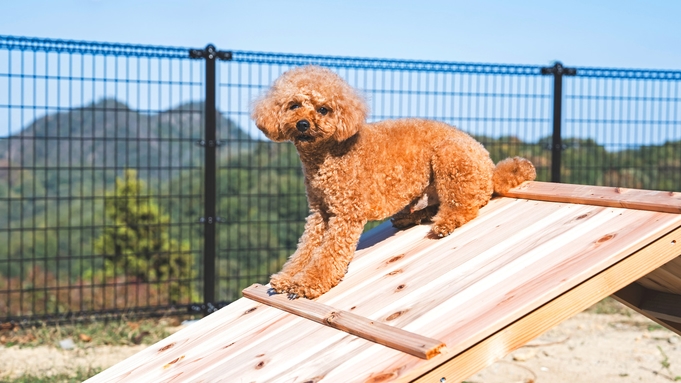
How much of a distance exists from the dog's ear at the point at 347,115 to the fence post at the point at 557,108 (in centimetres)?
354

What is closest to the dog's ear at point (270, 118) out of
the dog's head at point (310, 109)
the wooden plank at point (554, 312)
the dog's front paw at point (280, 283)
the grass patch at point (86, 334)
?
the dog's head at point (310, 109)

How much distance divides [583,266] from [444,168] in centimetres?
96

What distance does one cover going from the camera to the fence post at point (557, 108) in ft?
18.9

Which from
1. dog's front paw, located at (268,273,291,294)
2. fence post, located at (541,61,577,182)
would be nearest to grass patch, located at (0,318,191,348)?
dog's front paw, located at (268,273,291,294)

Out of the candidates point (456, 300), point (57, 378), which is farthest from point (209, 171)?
point (456, 300)

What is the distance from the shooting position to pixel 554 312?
1.97 metres

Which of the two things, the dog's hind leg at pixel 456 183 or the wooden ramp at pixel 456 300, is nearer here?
the wooden ramp at pixel 456 300

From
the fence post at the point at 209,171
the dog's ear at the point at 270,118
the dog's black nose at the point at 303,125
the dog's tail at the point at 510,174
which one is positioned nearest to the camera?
the dog's black nose at the point at 303,125

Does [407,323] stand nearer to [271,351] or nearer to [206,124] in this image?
[271,351]

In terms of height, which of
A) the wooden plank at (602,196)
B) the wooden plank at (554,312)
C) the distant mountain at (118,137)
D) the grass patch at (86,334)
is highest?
the distant mountain at (118,137)

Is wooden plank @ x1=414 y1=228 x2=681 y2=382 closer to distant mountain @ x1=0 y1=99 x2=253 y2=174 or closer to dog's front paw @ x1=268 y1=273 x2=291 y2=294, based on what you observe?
dog's front paw @ x1=268 y1=273 x2=291 y2=294

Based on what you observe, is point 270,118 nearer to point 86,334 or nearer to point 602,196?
point 602,196

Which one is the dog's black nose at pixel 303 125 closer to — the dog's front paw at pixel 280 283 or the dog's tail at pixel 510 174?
the dog's front paw at pixel 280 283

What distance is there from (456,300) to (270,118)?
109cm
